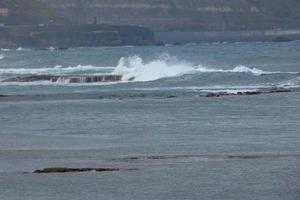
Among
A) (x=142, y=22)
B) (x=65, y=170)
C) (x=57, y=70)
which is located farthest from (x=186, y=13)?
(x=65, y=170)

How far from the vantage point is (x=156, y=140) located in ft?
97.7

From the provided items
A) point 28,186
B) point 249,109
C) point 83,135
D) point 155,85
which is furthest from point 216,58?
point 28,186

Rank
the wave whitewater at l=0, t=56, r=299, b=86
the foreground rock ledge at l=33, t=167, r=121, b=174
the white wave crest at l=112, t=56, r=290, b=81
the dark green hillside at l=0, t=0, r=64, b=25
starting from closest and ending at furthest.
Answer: the foreground rock ledge at l=33, t=167, r=121, b=174, the wave whitewater at l=0, t=56, r=299, b=86, the white wave crest at l=112, t=56, r=290, b=81, the dark green hillside at l=0, t=0, r=64, b=25

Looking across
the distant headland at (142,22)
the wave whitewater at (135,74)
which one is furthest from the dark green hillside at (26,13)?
the wave whitewater at (135,74)

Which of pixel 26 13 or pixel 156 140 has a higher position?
pixel 26 13

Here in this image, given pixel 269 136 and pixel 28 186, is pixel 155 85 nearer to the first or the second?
pixel 269 136

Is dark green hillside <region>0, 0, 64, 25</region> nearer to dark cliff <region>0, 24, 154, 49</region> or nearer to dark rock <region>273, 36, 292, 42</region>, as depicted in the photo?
dark cliff <region>0, 24, 154, 49</region>

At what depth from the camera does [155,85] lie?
56.4m

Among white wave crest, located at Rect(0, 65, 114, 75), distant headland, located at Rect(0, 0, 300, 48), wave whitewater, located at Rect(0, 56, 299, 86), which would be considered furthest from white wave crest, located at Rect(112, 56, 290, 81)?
distant headland, located at Rect(0, 0, 300, 48)

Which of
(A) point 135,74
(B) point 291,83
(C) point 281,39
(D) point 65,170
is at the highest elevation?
(C) point 281,39

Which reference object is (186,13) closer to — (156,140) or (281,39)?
(281,39)

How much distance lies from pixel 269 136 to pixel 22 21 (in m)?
119

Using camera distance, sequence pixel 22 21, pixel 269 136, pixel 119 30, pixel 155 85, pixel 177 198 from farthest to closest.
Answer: pixel 22 21, pixel 119 30, pixel 155 85, pixel 269 136, pixel 177 198

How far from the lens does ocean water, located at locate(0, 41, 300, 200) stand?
74.3 feet
